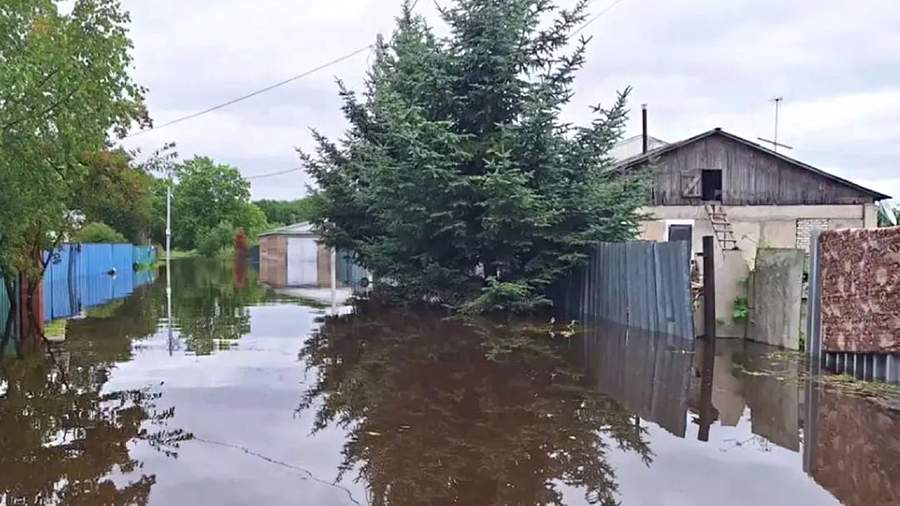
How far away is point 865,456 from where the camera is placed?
227 inches

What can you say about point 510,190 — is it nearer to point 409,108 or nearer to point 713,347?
point 409,108

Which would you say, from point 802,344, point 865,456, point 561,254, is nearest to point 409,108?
point 561,254

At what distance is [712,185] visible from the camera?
897 inches

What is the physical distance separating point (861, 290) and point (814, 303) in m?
0.97

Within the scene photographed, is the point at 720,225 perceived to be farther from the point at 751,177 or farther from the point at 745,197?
the point at 751,177

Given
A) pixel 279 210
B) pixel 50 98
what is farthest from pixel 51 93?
pixel 279 210

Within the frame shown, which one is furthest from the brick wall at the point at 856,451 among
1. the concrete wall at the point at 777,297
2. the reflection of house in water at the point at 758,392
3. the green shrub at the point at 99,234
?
the green shrub at the point at 99,234

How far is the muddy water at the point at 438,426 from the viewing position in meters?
5.17

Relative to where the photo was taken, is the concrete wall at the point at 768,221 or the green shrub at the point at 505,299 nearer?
the green shrub at the point at 505,299

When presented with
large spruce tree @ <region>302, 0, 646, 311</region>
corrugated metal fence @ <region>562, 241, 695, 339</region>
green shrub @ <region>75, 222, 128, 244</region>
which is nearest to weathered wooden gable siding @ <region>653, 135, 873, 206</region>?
large spruce tree @ <region>302, 0, 646, 311</region>

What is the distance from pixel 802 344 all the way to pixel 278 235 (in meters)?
51.2

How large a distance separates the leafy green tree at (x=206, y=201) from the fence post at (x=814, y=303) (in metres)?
71.2

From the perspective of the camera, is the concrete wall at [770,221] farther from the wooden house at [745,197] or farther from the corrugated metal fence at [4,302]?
the corrugated metal fence at [4,302]

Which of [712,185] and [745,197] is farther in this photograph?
[712,185]
